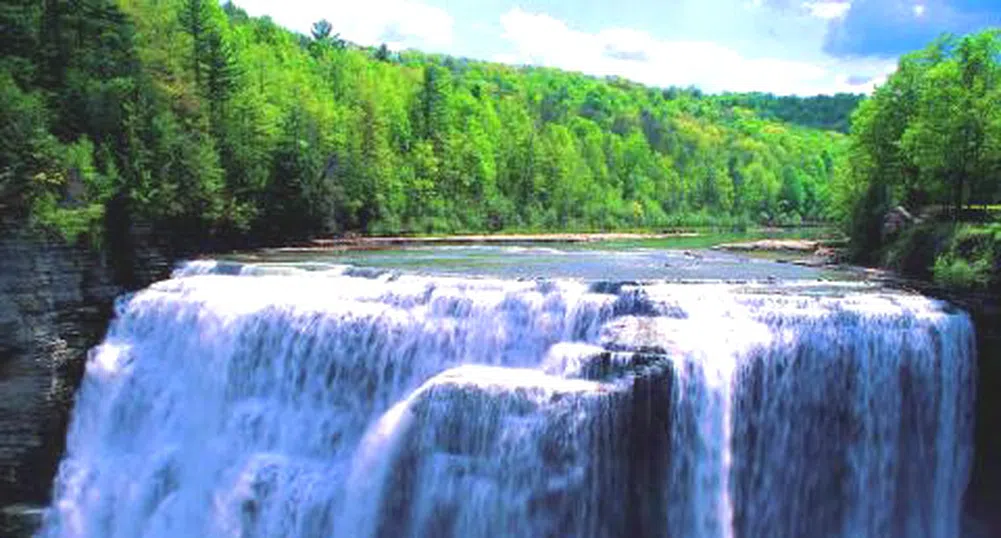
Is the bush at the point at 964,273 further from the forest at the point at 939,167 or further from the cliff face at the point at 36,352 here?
the cliff face at the point at 36,352

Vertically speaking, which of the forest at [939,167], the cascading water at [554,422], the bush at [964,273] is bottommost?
the cascading water at [554,422]

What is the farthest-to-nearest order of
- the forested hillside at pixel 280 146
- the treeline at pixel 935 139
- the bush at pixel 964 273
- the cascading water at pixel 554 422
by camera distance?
the forested hillside at pixel 280 146, the treeline at pixel 935 139, the bush at pixel 964 273, the cascading water at pixel 554 422

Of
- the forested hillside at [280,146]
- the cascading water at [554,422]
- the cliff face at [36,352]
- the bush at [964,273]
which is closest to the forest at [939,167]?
the bush at [964,273]

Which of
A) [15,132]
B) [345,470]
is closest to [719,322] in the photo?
[345,470]

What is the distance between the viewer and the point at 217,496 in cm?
2389

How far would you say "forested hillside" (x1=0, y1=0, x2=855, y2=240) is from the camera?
3259 cm

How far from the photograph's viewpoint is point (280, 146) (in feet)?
159

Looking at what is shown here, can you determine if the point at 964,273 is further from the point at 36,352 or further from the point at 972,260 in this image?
the point at 36,352

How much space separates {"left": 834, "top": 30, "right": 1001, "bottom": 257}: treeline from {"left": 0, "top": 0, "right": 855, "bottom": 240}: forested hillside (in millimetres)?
26704

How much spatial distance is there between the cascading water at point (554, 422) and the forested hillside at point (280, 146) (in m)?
8.44

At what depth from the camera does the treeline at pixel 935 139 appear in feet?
105

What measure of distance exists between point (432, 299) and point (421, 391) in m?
3.65

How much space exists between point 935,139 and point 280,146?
3068 centimetres

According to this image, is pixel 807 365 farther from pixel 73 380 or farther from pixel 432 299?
pixel 73 380
